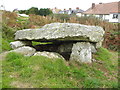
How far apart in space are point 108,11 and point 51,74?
39.0 metres

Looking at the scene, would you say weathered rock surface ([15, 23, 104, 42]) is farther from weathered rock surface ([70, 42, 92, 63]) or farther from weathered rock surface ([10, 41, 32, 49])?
weathered rock surface ([10, 41, 32, 49])

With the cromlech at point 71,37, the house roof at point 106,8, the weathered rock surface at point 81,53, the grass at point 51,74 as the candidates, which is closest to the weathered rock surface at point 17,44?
the cromlech at point 71,37

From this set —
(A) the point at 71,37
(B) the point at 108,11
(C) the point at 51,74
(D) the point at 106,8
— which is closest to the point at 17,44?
(A) the point at 71,37

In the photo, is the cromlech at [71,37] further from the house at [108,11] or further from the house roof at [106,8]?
the house roof at [106,8]

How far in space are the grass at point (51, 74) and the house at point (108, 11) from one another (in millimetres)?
32339

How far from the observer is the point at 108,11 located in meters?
40.2

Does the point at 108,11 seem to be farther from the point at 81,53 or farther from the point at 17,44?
the point at 17,44

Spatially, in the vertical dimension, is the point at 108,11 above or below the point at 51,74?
above

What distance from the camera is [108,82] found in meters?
6.37

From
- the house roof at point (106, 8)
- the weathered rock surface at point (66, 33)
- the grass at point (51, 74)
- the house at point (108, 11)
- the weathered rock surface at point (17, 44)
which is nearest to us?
the grass at point (51, 74)

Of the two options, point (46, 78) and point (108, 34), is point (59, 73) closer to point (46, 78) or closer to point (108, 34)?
point (46, 78)

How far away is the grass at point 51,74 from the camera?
5.27 meters

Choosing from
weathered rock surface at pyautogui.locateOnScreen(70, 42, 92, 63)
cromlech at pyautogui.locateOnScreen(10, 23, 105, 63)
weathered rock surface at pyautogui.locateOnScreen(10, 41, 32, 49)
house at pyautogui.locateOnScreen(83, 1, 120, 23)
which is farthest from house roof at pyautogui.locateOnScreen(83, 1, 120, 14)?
weathered rock surface at pyautogui.locateOnScreen(10, 41, 32, 49)

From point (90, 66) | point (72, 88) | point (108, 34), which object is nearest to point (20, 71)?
point (72, 88)
